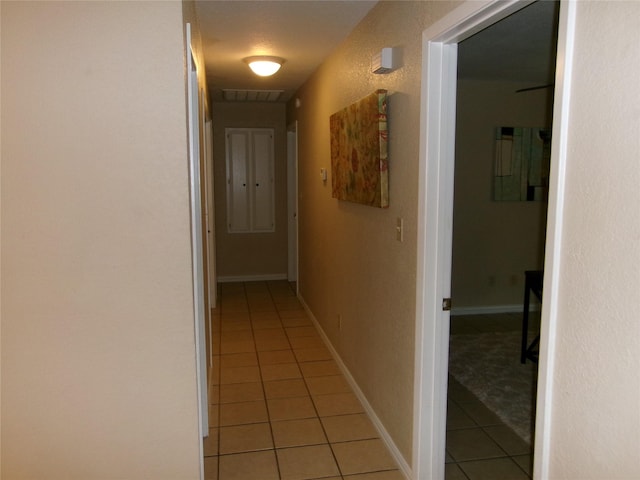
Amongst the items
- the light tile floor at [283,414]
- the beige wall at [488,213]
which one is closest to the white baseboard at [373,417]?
the light tile floor at [283,414]

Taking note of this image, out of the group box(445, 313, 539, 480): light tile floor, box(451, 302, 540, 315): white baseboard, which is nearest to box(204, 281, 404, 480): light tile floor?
box(445, 313, 539, 480): light tile floor

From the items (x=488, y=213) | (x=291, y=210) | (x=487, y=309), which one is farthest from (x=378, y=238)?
(x=291, y=210)

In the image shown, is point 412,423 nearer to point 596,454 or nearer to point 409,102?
point 596,454

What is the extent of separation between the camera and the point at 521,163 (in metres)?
5.07

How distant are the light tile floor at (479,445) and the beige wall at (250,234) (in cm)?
373

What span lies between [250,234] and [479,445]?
4476mm

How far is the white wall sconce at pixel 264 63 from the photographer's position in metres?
3.85

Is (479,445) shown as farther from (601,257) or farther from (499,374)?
(601,257)

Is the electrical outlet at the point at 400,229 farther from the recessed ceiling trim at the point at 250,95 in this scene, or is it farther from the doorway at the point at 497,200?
the recessed ceiling trim at the point at 250,95

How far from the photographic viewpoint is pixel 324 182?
13.9ft

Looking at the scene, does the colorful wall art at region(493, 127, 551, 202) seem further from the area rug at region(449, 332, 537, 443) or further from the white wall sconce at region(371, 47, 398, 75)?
the white wall sconce at region(371, 47, 398, 75)

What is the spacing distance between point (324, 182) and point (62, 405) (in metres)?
2.70

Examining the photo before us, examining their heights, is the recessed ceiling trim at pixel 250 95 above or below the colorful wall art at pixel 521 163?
above

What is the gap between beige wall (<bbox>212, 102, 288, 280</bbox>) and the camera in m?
6.43
